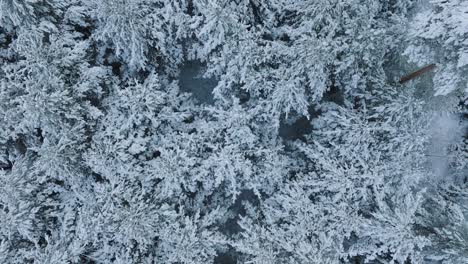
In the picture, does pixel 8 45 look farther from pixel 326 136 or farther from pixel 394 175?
pixel 394 175

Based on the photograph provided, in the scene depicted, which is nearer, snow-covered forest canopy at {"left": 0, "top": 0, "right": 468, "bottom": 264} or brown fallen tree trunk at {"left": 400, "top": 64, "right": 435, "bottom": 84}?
snow-covered forest canopy at {"left": 0, "top": 0, "right": 468, "bottom": 264}

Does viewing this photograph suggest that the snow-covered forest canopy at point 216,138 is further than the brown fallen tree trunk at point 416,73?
No

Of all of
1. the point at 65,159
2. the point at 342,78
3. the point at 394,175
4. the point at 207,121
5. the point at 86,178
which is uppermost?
the point at 342,78

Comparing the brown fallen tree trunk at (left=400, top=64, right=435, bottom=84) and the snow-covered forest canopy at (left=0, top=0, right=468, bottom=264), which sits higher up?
the brown fallen tree trunk at (left=400, top=64, right=435, bottom=84)

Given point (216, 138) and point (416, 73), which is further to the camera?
point (216, 138)

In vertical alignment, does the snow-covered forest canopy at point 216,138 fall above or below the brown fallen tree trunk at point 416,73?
below

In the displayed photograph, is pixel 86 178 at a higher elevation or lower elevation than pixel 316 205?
lower

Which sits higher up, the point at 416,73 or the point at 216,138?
the point at 416,73

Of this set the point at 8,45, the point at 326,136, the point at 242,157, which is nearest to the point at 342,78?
the point at 326,136
